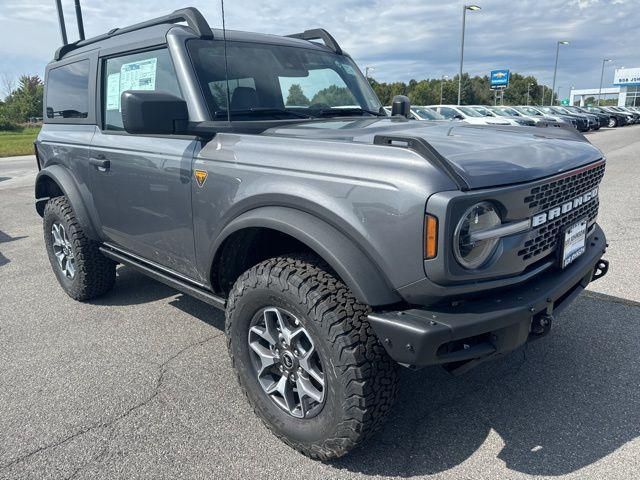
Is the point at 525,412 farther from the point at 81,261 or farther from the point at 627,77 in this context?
the point at 627,77

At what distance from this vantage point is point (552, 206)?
2.31 meters

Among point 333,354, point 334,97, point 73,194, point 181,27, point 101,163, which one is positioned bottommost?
point 333,354

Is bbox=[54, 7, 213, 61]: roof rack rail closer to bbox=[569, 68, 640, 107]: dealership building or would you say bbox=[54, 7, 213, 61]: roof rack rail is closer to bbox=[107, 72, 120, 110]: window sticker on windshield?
bbox=[107, 72, 120, 110]: window sticker on windshield

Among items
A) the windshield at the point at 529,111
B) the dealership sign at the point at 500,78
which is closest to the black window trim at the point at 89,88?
the windshield at the point at 529,111

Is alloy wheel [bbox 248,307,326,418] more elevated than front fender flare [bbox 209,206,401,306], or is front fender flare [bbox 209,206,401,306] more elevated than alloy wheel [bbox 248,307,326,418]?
front fender flare [bbox 209,206,401,306]

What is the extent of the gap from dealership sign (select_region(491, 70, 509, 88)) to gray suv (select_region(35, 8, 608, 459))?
50232 mm

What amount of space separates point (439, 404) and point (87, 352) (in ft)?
7.73

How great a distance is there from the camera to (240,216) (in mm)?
2527

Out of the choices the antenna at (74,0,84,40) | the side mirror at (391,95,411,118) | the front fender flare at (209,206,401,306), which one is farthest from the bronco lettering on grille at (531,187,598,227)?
the antenna at (74,0,84,40)

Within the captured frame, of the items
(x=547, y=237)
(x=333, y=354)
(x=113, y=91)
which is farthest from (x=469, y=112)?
(x=333, y=354)

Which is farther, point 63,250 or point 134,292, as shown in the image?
point 134,292

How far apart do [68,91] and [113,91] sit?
0.87 meters

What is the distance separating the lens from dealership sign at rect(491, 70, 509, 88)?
48812 mm

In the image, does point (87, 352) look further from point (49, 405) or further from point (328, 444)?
point (328, 444)
